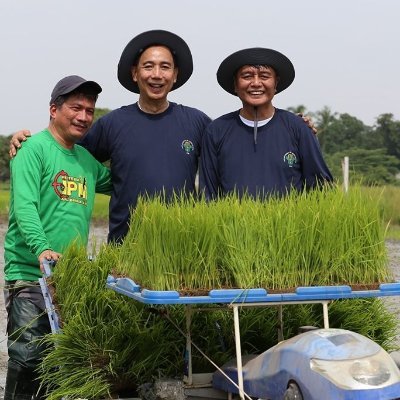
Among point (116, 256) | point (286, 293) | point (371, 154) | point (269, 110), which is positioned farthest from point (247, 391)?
point (371, 154)

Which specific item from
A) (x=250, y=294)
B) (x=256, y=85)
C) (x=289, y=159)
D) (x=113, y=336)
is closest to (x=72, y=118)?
(x=256, y=85)

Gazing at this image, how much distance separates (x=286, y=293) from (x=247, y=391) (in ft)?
1.25

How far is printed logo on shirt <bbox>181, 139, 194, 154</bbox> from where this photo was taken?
4387 mm

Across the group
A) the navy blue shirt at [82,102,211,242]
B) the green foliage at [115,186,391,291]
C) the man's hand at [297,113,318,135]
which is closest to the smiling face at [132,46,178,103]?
the navy blue shirt at [82,102,211,242]

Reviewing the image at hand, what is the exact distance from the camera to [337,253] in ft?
10.5

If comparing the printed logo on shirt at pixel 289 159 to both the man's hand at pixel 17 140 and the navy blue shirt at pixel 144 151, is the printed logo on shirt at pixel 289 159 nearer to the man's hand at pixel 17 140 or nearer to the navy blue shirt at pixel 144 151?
the navy blue shirt at pixel 144 151

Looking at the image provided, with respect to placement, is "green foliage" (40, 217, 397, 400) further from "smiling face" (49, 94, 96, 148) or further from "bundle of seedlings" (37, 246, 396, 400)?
"smiling face" (49, 94, 96, 148)

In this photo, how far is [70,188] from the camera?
4188 mm

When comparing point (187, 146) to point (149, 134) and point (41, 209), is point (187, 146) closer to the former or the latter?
point (149, 134)

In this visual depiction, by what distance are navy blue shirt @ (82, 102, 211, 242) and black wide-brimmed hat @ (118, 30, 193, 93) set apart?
152 mm

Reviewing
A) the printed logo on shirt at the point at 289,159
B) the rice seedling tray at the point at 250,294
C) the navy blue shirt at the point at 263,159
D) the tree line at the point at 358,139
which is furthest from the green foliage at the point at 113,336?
Answer: the tree line at the point at 358,139

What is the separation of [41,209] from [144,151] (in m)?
0.59

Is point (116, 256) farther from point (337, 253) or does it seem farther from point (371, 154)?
point (371, 154)

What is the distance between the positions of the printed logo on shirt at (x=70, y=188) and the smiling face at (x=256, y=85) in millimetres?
877
